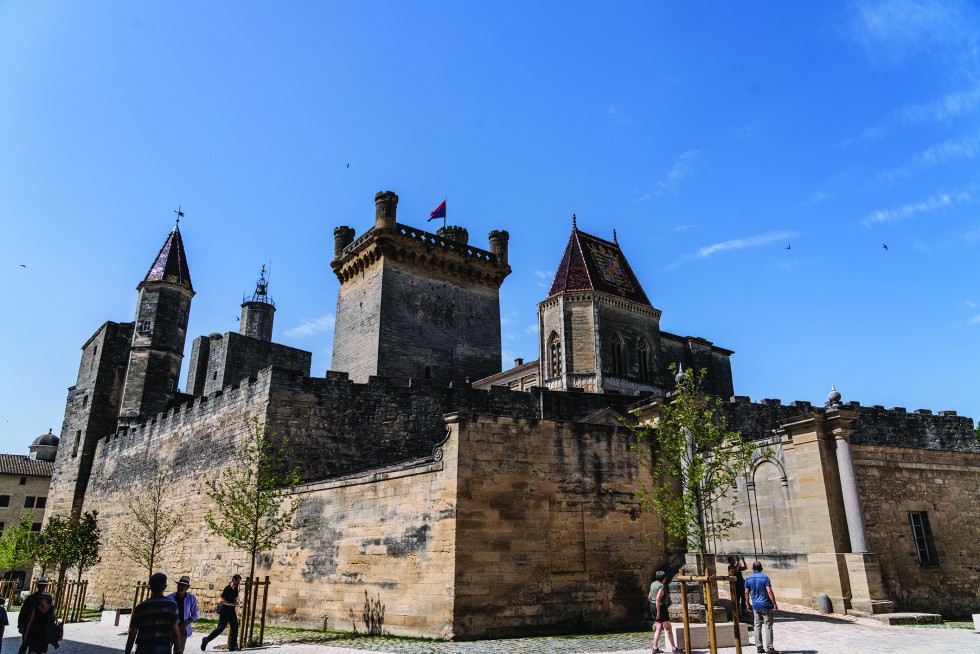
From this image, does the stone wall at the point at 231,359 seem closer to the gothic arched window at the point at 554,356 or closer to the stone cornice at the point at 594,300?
the gothic arched window at the point at 554,356

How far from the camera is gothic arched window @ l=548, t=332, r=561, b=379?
3072cm

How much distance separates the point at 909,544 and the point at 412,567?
1112 centimetres

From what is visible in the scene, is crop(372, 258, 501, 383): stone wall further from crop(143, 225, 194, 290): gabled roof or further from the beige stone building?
the beige stone building

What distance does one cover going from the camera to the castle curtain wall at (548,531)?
38.4 feet

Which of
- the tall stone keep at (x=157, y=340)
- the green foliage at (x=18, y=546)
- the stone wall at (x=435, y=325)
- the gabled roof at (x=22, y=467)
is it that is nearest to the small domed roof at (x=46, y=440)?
the gabled roof at (x=22, y=467)

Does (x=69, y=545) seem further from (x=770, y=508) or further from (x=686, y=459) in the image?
(x=770, y=508)

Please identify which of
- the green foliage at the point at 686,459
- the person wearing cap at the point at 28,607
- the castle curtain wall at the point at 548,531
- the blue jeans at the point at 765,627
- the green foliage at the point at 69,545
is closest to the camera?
the person wearing cap at the point at 28,607

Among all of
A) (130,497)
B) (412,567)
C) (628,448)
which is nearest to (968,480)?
(628,448)

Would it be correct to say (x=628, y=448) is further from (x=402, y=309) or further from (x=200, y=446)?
(x=402, y=309)

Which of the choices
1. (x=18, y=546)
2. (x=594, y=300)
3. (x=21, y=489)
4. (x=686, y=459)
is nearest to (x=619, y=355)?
(x=594, y=300)

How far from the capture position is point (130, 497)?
25047 millimetres

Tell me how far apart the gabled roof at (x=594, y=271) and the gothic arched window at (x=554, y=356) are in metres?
2.28

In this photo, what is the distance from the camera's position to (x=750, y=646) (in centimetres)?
1002

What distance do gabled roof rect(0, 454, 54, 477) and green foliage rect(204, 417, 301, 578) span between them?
118ft
